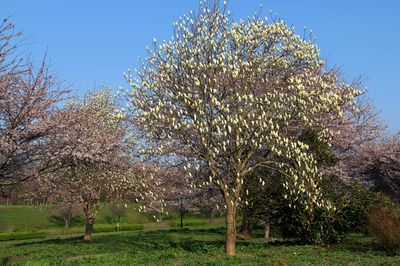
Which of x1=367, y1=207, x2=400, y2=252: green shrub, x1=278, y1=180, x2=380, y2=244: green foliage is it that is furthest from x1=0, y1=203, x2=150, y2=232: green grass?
x1=367, y1=207, x2=400, y2=252: green shrub

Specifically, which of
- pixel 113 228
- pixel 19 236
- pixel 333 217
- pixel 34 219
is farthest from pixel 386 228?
pixel 34 219

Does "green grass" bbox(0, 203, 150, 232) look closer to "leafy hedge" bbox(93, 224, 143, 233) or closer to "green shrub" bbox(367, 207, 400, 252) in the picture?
"leafy hedge" bbox(93, 224, 143, 233)

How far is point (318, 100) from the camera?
15.0m

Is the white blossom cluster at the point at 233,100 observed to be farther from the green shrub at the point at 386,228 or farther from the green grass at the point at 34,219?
the green grass at the point at 34,219

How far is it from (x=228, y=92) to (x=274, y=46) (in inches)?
112

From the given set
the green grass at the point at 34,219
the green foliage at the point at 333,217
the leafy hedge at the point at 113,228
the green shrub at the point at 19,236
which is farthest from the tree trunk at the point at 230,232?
the green grass at the point at 34,219

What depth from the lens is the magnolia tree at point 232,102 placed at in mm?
14078

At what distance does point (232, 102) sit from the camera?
48.8ft

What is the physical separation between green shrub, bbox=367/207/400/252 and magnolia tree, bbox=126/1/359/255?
6.45ft

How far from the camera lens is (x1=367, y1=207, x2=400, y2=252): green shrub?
14.6 metres

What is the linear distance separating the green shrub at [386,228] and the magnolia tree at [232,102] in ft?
6.45

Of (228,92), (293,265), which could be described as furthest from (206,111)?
(293,265)

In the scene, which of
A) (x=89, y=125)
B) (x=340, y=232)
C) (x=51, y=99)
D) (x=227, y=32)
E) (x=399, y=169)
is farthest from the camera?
(x=399, y=169)

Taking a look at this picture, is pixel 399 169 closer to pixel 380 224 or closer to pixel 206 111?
pixel 380 224
